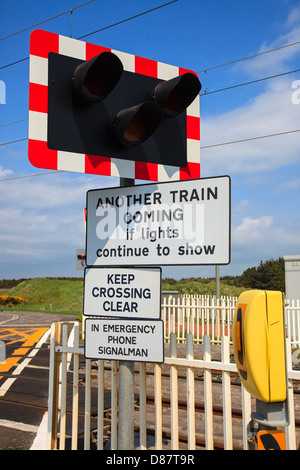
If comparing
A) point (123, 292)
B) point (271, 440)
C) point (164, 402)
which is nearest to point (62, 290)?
point (164, 402)

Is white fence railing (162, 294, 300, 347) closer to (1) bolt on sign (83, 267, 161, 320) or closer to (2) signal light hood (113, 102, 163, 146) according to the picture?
(1) bolt on sign (83, 267, 161, 320)

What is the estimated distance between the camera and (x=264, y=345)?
201cm

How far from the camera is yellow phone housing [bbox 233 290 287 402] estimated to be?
200cm

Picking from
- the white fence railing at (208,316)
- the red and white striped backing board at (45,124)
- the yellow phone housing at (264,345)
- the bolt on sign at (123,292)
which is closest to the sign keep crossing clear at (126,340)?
the bolt on sign at (123,292)

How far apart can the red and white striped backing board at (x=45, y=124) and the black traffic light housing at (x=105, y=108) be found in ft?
0.12

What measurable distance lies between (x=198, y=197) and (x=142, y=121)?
0.65 metres

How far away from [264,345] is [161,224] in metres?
1.22

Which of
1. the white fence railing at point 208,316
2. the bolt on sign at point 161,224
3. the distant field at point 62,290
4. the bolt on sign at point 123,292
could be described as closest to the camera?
the bolt on sign at point 161,224

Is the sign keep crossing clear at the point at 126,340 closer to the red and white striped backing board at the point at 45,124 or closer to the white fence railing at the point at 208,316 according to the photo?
the red and white striped backing board at the point at 45,124

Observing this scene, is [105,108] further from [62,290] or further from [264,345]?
[62,290]

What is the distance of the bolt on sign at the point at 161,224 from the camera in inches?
112

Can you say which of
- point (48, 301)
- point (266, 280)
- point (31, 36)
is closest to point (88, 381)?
point (31, 36)

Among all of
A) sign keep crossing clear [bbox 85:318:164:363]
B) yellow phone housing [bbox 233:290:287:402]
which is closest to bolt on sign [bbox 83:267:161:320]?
sign keep crossing clear [bbox 85:318:164:363]

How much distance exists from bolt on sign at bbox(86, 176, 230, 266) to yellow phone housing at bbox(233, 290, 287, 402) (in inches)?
26.2
